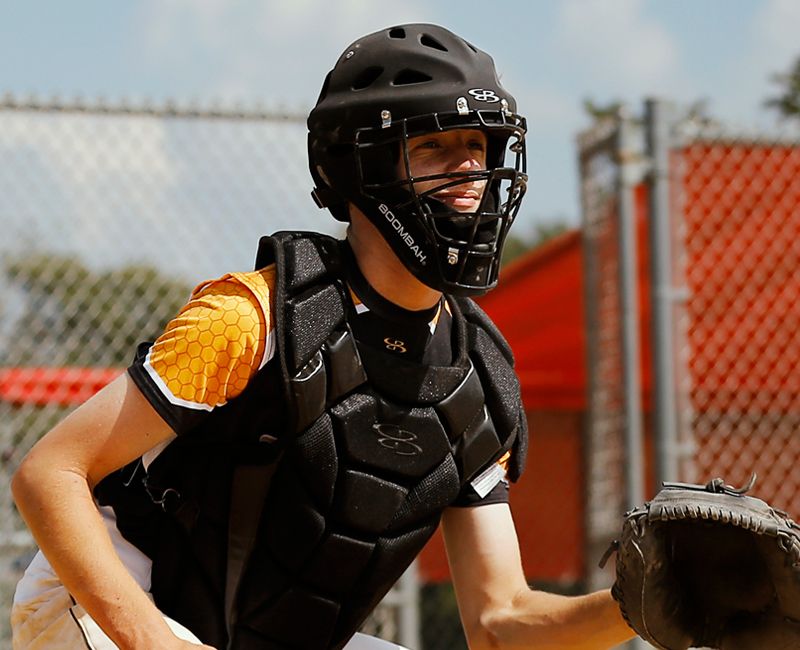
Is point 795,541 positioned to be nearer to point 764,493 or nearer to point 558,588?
point 764,493

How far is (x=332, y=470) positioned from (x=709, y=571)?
0.86 meters

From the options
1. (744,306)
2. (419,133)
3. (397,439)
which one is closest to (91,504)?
(397,439)

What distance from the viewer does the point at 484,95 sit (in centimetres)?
359

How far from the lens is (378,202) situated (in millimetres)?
3605

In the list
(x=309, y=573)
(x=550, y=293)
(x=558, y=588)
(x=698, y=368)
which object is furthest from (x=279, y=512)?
(x=558, y=588)

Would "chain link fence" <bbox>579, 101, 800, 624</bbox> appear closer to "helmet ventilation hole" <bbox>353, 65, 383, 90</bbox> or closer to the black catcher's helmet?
the black catcher's helmet

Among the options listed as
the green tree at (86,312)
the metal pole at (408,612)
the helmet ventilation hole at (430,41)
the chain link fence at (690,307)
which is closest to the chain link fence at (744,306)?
the chain link fence at (690,307)

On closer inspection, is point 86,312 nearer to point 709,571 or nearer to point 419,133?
point 419,133

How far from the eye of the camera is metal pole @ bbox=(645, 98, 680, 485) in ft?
20.9

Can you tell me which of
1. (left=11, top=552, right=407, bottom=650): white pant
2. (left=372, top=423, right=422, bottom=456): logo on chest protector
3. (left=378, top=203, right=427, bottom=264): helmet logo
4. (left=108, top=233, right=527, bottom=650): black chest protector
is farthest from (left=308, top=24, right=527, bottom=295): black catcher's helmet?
(left=11, top=552, right=407, bottom=650): white pant

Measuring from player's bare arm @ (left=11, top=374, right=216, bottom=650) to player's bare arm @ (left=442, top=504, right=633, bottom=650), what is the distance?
3.38 feet

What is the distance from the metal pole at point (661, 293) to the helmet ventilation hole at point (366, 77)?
3.04m

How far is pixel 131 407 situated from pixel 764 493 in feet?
14.5

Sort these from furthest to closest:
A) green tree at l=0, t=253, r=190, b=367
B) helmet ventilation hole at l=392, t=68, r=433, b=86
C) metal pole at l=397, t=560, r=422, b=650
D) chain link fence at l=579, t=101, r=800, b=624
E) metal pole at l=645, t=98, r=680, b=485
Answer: chain link fence at l=579, t=101, r=800, b=624 → metal pole at l=645, t=98, r=680, b=485 → metal pole at l=397, t=560, r=422, b=650 → green tree at l=0, t=253, r=190, b=367 → helmet ventilation hole at l=392, t=68, r=433, b=86
